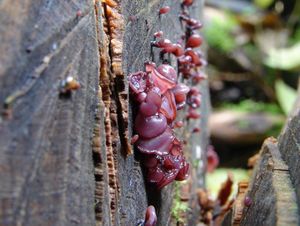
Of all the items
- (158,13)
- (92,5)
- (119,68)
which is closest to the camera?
(92,5)

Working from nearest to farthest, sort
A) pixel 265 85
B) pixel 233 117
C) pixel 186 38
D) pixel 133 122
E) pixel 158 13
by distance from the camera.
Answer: pixel 133 122, pixel 158 13, pixel 186 38, pixel 233 117, pixel 265 85

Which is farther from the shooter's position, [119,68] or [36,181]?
[119,68]

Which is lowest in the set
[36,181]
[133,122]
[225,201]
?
[225,201]

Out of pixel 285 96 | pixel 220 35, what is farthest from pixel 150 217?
pixel 220 35

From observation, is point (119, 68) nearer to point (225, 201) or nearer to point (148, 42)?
point (148, 42)

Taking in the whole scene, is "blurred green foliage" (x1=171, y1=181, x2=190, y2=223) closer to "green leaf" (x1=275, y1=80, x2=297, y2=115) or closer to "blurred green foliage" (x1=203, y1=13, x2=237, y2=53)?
"green leaf" (x1=275, y1=80, x2=297, y2=115)

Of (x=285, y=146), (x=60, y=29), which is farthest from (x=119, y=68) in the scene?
(x=285, y=146)

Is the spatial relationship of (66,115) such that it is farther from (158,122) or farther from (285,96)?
(285,96)
